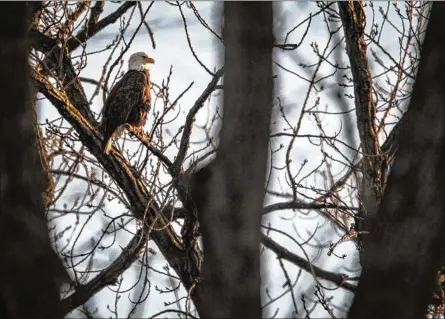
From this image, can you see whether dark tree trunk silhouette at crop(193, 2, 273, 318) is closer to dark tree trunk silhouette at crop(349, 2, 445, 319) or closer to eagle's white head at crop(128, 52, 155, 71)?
Result: dark tree trunk silhouette at crop(349, 2, 445, 319)

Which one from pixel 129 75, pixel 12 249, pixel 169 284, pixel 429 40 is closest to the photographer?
pixel 12 249

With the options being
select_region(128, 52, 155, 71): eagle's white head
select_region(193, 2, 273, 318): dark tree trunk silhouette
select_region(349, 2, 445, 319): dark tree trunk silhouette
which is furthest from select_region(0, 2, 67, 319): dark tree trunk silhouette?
select_region(128, 52, 155, 71): eagle's white head

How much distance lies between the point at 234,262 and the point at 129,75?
7.33 m

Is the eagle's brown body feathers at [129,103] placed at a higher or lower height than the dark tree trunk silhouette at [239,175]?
higher

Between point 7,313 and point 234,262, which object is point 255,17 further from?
point 7,313

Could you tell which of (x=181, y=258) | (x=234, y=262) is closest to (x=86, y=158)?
(x=181, y=258)

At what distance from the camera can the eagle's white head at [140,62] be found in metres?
9.35

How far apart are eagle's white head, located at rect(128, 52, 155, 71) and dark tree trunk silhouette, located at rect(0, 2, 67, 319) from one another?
25.2 ft

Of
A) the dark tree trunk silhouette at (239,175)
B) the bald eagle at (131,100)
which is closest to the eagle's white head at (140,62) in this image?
the bald eagle at (131,100)

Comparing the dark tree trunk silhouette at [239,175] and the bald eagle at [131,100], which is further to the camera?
the bald eagle at [131,100]

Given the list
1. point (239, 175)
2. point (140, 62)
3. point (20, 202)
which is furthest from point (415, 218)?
point (140, 62)

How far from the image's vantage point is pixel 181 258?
6094 mm

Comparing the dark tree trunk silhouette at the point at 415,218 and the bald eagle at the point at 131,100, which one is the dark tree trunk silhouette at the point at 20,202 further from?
the bald eagle at the point at 131,100

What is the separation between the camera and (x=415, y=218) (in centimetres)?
175
